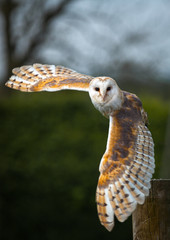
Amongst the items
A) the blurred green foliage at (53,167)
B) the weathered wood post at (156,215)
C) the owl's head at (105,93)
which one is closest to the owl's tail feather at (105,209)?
the weathered wood post at (156,215)

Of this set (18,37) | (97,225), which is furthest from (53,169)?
(18,37)

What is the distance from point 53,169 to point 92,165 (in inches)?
22.6

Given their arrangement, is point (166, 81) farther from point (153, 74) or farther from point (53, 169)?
point (53, 169)

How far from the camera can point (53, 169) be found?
6.49 meters

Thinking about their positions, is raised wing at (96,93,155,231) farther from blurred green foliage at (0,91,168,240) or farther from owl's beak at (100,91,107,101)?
blurred green foliage at (0,91,168,240)

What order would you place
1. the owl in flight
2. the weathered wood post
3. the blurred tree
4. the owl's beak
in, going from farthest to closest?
the blurred tree < the owl's beak < the owl in flight < the weathered wood post

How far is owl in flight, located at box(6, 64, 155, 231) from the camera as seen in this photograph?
2684 mm

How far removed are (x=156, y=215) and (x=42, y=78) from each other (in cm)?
176

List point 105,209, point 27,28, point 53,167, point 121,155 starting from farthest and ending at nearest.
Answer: point 27,28 → point 53,167 → point 121,155 → point 105,209

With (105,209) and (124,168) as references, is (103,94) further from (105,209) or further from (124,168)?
(105,209)

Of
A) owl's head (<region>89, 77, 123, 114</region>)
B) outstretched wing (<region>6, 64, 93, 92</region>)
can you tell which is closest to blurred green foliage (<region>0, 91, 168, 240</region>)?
outstretched wing (<region>6, 64, 93, 92</region>)

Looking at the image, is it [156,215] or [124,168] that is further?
[124,168]

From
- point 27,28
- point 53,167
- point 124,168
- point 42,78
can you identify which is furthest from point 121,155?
point 27,28

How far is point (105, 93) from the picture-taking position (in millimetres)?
3074
